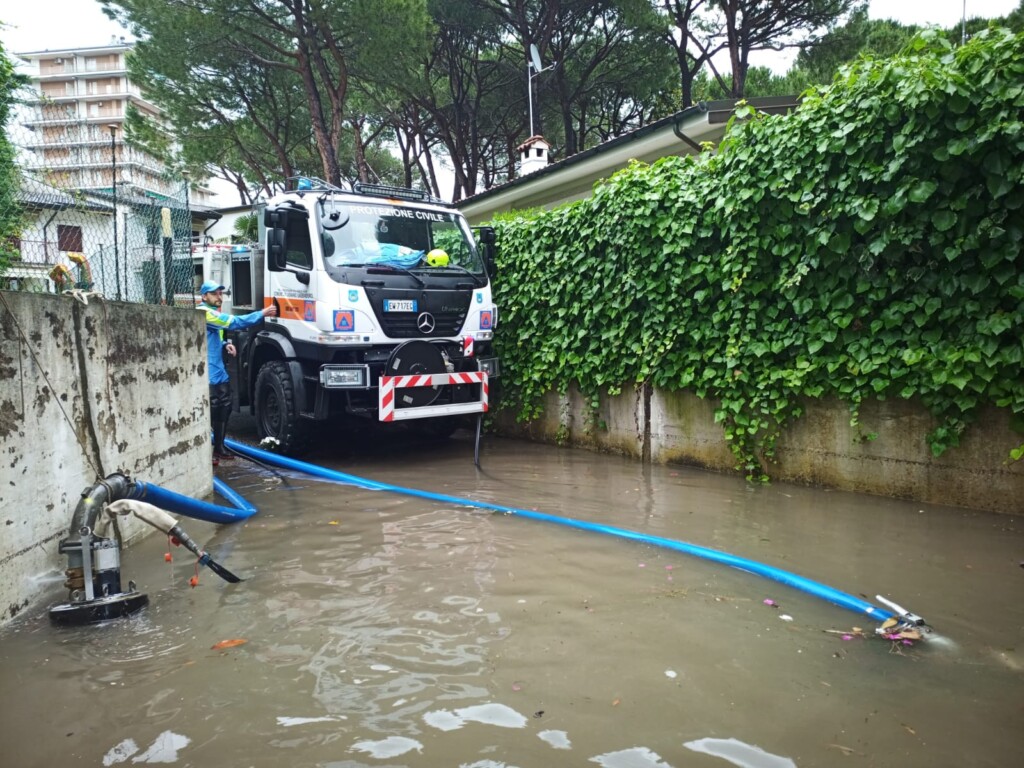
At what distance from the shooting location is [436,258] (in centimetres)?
757

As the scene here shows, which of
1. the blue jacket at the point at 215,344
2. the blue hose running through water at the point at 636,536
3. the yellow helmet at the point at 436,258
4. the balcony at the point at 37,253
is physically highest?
the yellow helmet at the point at 436,258

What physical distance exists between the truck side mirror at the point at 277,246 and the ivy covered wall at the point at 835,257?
3039 millimetres

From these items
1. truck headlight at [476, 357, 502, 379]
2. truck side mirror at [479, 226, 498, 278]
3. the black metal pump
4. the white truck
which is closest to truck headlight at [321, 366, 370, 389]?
the white truck

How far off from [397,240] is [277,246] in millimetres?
1245

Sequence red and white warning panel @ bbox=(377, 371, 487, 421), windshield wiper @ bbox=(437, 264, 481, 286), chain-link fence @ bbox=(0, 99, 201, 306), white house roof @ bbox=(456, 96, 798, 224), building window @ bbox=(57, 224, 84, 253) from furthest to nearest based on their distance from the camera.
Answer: white house roof @ bbox=(456, 96, 798, 224) < windshield wiper @ bbox=(437, 264, 481, 286) < red and white warning panel @ bbox=(377, 371, 487, 421) < building window @ bbox=(57, 224, 84, 253) < chain-link fence @ bbox=(0, 99, 201, 306)

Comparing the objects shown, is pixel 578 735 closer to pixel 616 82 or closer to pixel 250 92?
pixel 616 82

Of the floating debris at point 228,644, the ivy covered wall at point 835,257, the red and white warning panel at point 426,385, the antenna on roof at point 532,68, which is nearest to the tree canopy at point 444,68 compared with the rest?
the antenna on roof at point 532,68

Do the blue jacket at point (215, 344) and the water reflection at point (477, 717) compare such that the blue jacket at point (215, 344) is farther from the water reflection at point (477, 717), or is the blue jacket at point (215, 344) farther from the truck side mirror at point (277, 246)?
the water reflection at point (477, 717)

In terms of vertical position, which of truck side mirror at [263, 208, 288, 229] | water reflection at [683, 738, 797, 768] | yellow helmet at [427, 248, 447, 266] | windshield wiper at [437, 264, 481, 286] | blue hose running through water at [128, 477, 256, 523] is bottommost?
water reflection at [683, 738, 797, 768]

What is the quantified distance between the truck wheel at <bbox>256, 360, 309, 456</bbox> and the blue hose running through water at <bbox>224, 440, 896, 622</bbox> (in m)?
0.35

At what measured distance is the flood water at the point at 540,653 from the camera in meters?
2.38

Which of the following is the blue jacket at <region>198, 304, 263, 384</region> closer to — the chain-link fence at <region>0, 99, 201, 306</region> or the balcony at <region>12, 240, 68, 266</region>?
the chain-link fence at <region>0, 99, 201, 306</region>

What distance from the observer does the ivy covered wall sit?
4.42 meters

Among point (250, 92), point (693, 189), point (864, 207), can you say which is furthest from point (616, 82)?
point (864, 207)
